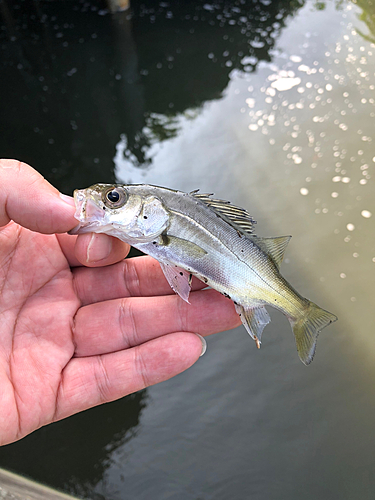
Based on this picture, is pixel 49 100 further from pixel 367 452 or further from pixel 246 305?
pixel 367 452

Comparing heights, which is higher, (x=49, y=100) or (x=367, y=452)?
(x=49, y=100)

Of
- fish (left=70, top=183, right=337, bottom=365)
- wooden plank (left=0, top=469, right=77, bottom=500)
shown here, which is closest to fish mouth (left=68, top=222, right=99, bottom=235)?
fish (left=70, top=183, right=337, bottom=365)

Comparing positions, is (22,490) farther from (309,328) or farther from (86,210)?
(309,328)

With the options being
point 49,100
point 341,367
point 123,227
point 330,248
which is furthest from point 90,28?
point 341,367

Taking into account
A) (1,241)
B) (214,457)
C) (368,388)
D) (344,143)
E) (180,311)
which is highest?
(1,241)

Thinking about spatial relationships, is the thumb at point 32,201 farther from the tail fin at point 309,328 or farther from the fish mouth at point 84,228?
the tail fin at point 309,328
